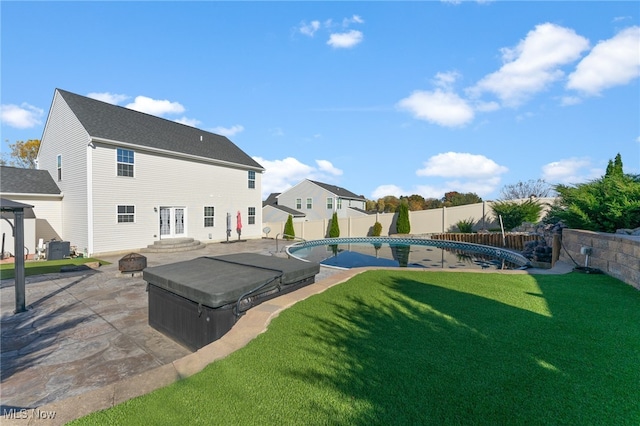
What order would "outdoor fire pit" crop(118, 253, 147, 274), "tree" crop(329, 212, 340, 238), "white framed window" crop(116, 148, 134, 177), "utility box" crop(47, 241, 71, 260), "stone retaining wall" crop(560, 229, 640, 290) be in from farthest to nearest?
"tree" crop(329, 212, 340, 238) < "white framed window" crop(116, 148, 134, 177) < "utility box" crop(47, 241, 71, 260) < "outdoor fire pit" crop(118, 253, 147, 274) < "stone retaining wall" crop(560, 229, 640, 290)

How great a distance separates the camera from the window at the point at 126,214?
542 inches

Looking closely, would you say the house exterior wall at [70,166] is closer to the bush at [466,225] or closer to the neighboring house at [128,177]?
the neighboring house at [128,177]

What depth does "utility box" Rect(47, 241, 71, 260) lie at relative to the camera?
Result: 12.0 meters

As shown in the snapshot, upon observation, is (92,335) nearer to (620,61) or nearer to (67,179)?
(67,179)

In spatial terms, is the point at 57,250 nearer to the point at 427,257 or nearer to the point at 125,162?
the point at 125,162

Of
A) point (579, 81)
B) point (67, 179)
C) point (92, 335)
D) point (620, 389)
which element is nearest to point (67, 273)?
point (92, 335)

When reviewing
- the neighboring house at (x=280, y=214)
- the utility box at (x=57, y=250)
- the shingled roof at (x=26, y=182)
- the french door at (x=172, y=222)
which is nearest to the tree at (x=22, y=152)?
the shingled roof at (x=26, y=182)

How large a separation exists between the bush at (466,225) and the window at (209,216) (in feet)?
56.4

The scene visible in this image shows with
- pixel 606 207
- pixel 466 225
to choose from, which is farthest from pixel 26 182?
pixel 466 225

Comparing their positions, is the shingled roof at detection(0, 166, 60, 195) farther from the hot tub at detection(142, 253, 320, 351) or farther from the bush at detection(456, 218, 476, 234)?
the bush at detection(456, 218, 476, 234)

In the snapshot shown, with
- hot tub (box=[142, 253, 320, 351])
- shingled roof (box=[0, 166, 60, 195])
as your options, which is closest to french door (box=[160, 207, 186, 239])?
shingled roof (box=[0, 166, 60, 195])

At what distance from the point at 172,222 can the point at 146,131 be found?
5528 mm

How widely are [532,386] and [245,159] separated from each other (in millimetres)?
21168

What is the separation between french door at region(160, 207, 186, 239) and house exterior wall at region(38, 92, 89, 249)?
3455 millimetres
